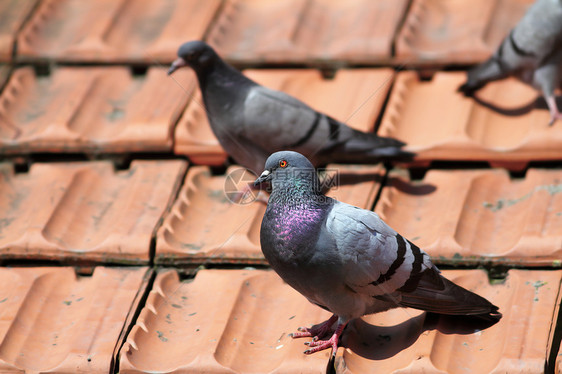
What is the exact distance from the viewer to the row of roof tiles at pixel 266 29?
6227mm

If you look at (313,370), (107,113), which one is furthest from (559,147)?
(107,113)

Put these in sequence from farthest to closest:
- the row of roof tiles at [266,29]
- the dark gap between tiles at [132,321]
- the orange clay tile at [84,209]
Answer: the row of roof tiles at [266,29], the orange clay tile at [84,209], the dark gap between tiles at [132,321]

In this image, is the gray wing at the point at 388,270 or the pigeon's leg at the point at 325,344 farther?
the pigeon's leg at the point at 325,344

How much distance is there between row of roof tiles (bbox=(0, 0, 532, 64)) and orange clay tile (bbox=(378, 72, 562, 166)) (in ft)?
1.21

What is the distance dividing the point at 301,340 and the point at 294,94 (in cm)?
261

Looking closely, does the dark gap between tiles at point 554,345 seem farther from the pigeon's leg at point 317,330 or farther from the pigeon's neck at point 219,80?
the pigeon's neck at point 219,80

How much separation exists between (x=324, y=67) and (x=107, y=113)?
1836 mm

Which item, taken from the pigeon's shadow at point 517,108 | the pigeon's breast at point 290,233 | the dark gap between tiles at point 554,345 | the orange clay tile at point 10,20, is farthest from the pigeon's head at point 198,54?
the dark gap between tiles at point 554,345

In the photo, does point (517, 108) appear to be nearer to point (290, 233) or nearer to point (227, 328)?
point (290, 233)

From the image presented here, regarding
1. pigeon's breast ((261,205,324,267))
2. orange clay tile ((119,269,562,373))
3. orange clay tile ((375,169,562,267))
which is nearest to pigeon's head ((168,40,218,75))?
orange clay tile ((375,169,562,267))

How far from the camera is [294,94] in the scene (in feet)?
19.4

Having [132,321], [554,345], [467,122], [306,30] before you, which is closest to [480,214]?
[467,122]

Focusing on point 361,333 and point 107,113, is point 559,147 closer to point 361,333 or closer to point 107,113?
point 361,333

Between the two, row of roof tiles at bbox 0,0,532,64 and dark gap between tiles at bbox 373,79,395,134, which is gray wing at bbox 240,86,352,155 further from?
row of roof tiles at bbox 0,0,532,64
